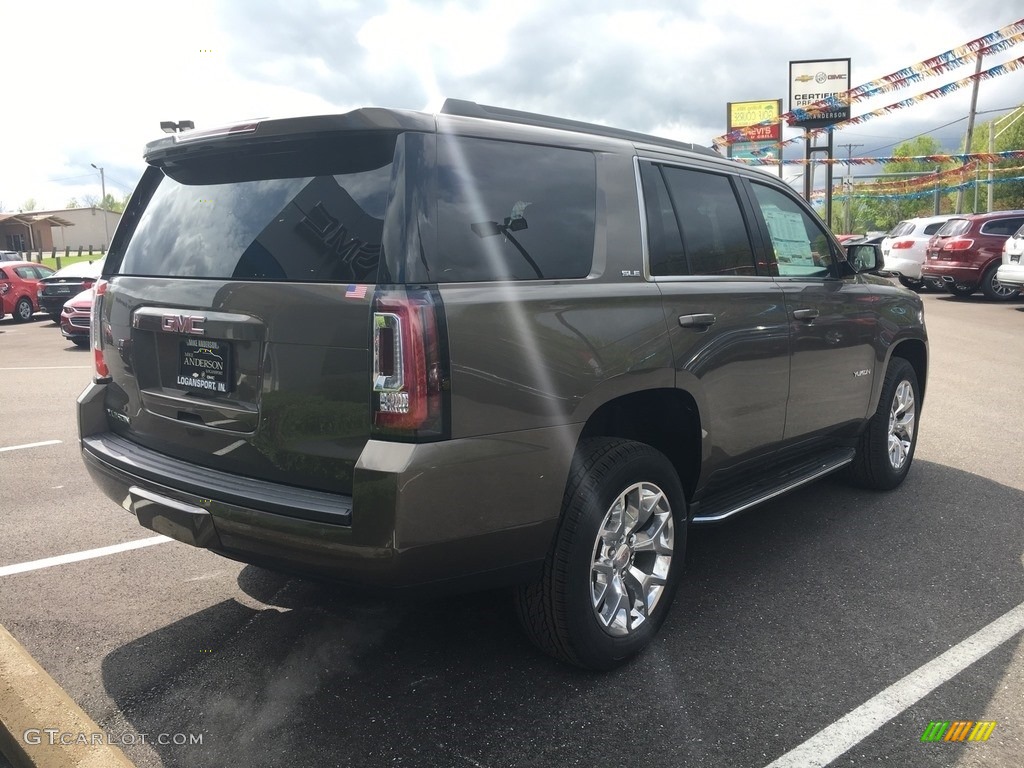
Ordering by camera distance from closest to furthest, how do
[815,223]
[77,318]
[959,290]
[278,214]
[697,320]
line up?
[278,214] < [697,320] < [815,223] < [77,318] < [959,290]

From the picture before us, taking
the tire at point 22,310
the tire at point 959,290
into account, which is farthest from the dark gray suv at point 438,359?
the tire at point 22,310

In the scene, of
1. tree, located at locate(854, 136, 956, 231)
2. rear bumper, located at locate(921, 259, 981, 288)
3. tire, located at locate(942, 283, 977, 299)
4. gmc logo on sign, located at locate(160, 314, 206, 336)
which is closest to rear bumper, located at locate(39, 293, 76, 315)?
gmc logo on sign, located at locate(160, 314, 206, 336)

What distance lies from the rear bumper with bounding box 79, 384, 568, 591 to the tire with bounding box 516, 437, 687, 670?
4.6 inches

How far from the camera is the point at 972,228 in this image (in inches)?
696

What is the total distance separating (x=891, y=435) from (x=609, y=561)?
291cm

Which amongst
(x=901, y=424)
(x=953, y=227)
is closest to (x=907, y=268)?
(x=953, y=227)

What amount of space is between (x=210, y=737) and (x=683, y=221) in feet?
8.68

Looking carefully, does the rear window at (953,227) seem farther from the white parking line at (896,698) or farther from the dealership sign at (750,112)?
the dealership sign at (750,112)

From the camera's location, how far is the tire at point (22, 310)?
824 inches

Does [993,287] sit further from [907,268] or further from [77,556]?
[77,556]

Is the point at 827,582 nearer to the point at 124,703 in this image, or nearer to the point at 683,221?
the point at 683,221

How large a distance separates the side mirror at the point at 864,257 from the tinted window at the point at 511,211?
7.51 ft

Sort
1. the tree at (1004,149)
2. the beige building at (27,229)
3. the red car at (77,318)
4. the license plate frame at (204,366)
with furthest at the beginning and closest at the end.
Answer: the beige building at (27,229)
the tree at (1004,149)
the red car at (77,318)
the license plate frame at (204,366)

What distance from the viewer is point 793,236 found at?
4438 millimetres
